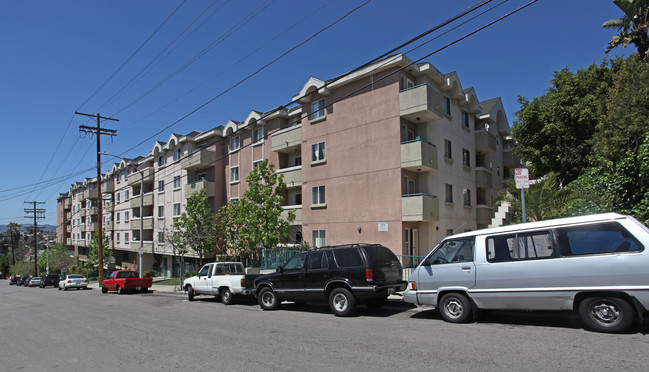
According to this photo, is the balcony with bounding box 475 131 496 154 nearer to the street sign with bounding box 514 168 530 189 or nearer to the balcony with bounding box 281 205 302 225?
the balcony with bounding box 281 205 302 225

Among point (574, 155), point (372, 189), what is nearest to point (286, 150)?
point (372, 189)

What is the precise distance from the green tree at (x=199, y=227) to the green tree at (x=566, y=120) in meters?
21.7

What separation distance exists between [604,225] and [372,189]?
47.6 ft

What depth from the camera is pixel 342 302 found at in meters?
10.9

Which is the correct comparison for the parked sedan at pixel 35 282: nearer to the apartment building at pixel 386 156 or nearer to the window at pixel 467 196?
the apartment building at pixel 386 156

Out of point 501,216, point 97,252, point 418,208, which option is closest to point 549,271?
point 418,208

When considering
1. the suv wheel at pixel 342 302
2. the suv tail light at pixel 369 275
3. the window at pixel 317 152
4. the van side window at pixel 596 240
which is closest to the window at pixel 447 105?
the window at pixel 317 152

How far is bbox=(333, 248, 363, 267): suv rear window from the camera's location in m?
10.8

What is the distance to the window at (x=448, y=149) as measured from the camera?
23.5 meters

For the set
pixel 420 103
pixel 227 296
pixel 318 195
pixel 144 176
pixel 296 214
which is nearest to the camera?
pixel 227 296

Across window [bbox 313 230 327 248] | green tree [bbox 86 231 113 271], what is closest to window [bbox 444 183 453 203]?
window [bbox 313 230 327 248]

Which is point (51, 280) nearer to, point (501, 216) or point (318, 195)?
point (318, 195)

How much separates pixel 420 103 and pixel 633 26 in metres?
8.72

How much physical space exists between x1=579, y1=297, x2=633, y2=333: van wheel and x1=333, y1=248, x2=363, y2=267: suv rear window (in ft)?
16.8
